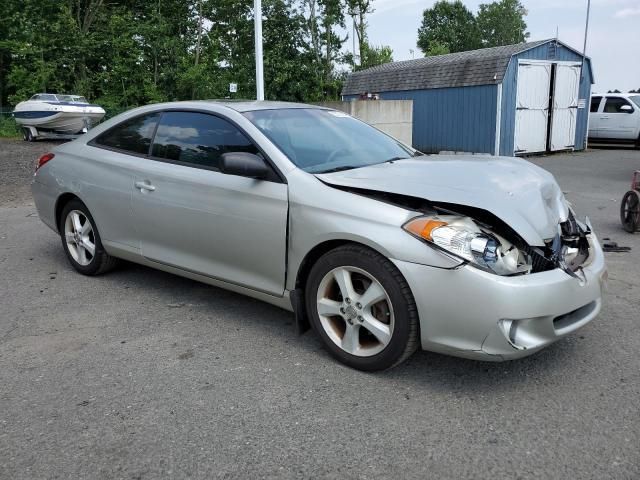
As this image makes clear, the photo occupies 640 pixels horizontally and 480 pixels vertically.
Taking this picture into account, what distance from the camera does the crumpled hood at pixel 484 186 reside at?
3193 millimetres

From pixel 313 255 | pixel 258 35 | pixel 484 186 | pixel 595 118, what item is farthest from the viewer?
pixel 595 118

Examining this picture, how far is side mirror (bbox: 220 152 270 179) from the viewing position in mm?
3652

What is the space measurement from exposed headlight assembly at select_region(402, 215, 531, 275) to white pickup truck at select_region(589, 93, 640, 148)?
1885cm

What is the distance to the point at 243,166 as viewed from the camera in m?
3.65

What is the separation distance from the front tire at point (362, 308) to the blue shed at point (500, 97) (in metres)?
14.4

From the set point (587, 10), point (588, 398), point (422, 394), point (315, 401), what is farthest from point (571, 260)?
point (587, 10)

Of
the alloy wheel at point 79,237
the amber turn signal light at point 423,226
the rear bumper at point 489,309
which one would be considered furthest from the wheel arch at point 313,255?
the alloy wheel at point 79,237

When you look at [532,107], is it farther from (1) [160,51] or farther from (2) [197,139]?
(1) [160,51]

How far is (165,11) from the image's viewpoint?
29641 millimetres

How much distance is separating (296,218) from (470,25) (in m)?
72.3

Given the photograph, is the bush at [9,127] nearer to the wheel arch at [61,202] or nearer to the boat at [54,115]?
the boat at [54,115]

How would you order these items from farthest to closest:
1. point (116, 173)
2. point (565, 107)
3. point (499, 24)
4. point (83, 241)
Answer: point (499, 24)
point (565, 107)
point (83, 241)
point (116, 173)

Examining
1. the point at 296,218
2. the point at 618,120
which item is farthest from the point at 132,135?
the point at 618,120

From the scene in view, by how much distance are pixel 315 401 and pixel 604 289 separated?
182 cm
